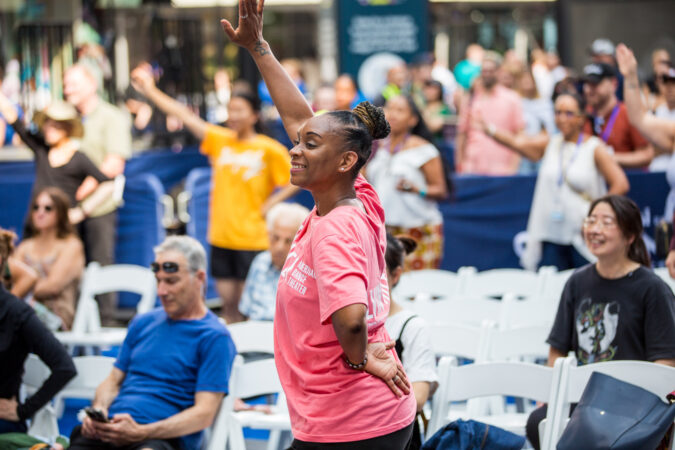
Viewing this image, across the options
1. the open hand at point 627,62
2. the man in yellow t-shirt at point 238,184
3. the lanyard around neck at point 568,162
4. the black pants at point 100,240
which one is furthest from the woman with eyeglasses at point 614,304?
the black pants at point 100,240

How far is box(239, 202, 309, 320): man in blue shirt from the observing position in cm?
481

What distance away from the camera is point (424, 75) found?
10.7 metres

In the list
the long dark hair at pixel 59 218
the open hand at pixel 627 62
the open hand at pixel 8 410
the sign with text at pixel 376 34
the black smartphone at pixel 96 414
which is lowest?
the open hand at pixel 8 410

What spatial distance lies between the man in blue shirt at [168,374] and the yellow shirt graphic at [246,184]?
218cm

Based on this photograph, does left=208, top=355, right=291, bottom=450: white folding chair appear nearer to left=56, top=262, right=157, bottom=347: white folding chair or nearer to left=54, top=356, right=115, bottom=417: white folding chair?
left=54, top=356, right=115, bottom=417: white folding chair

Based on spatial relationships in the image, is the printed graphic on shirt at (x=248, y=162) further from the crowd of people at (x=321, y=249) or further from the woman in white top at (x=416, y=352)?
the woman in white top at (x=416, y=352)

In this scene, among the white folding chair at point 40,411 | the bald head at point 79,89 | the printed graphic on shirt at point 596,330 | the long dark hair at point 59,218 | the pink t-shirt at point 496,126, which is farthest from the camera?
the pink t-shirt at point 496,126

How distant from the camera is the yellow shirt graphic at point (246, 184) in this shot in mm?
6176

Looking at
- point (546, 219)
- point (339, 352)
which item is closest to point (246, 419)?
point (339, 352)

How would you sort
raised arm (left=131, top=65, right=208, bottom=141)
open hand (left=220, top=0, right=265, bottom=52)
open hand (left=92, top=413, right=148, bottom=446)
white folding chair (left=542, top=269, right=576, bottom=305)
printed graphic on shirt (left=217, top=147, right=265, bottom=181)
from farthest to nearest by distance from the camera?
printed graphic on shirt (left=217, top=147, right=265, bottom=181)
raised arm (left=131, top=65, right=208, bottom=141)
white folding chair (left=542, top=269, right=576, bottom=305)
open hand (left=92, top=413, right=148, bottom=446)
open hand (left=220, top=0, right=265, bottom=52)

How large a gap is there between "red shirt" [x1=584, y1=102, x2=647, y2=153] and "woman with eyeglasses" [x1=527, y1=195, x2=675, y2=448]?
246cm

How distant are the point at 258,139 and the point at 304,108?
11.4 ft

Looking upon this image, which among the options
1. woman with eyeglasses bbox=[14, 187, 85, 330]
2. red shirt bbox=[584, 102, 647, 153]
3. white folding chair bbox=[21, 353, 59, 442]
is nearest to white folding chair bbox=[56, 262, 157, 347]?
woman with eyeglasses bbox=[14, 187, 85, 330]

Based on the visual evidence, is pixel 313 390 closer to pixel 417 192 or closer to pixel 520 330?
pixel 520 330
